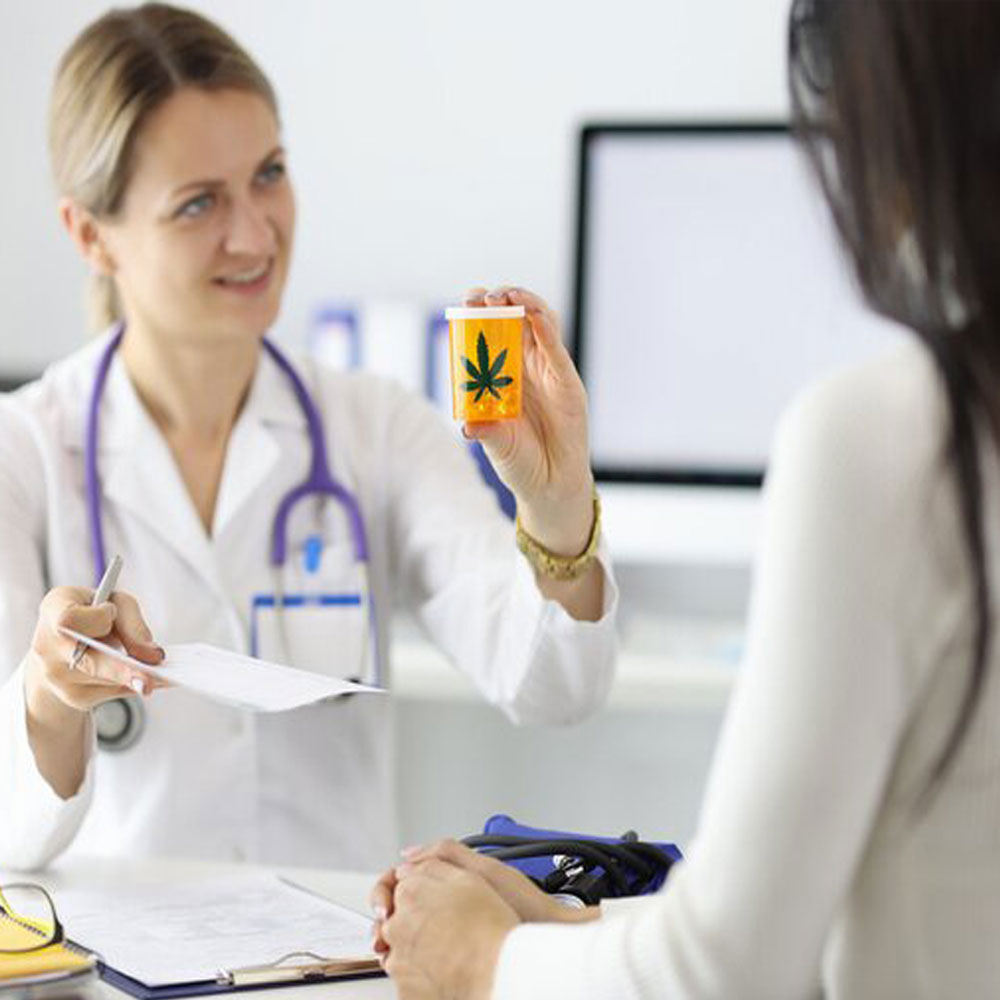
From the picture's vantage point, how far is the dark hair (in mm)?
905

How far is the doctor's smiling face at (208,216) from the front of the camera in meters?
2.22

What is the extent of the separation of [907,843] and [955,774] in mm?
44

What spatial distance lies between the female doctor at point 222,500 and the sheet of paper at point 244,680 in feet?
1.84

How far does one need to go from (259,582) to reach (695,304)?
4.77 feet

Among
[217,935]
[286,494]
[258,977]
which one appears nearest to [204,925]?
[217,935]

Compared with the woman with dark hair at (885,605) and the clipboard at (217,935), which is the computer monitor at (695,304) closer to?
the clipboard at (217,935)

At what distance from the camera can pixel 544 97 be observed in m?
3.65

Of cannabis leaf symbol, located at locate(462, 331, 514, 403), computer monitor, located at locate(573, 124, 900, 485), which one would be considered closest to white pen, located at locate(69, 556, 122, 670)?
cannabis leaf symbol, located at locate(462, 331, 514, 403)

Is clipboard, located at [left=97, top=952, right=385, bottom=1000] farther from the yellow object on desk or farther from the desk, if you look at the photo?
the desk

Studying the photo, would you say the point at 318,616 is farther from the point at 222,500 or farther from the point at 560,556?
the point at 560,556

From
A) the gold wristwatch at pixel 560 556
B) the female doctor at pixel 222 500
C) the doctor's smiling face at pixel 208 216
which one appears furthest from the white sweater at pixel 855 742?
the doctor's smiling face at pixel 208 216

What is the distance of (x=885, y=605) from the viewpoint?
92cm

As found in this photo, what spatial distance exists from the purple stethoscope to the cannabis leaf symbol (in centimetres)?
60

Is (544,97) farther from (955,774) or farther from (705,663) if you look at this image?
(955,774)
